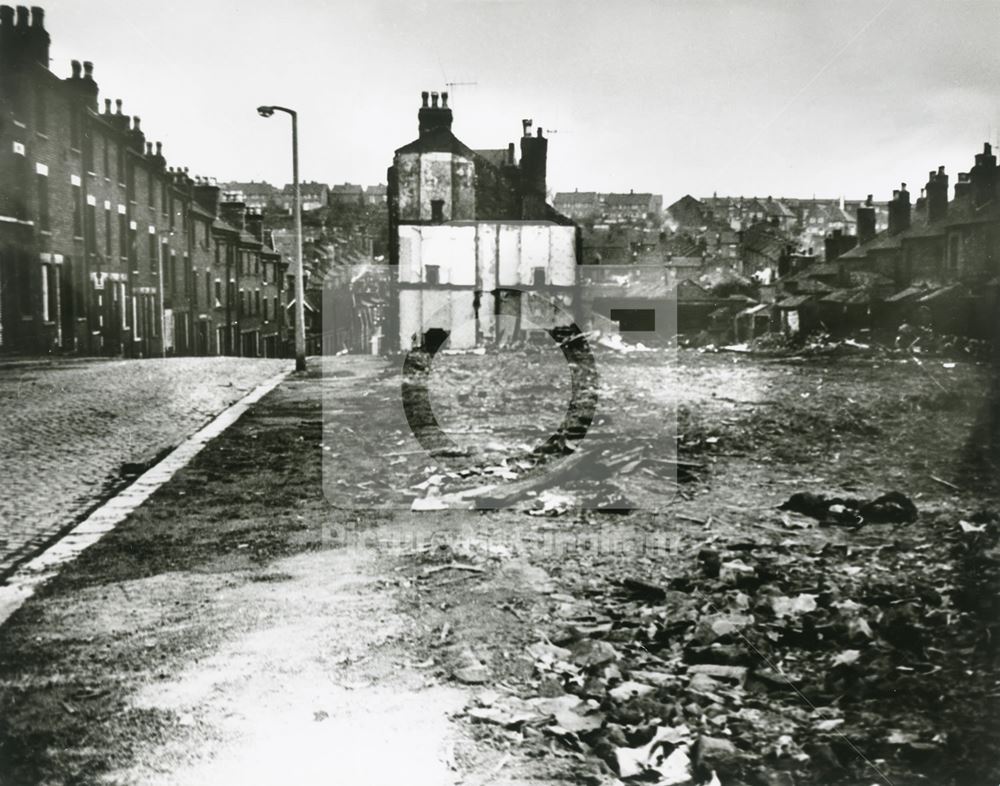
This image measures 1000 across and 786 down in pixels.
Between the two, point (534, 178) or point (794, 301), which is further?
point (794, 301)

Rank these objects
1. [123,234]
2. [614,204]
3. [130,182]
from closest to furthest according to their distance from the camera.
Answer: [130,182]
[123,234]
[614,204]

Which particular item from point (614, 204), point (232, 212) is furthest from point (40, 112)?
point (614, 204)

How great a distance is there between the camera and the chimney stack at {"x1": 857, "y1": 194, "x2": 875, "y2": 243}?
40406 millimetres

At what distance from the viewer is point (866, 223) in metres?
41.2

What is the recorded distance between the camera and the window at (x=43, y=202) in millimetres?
16000

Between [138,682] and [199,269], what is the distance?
3557 centimetres

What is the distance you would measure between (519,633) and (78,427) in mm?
8656

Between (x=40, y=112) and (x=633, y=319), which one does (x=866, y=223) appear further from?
(x=40, y=112)

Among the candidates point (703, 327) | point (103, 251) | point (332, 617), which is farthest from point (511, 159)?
point (332, 617)

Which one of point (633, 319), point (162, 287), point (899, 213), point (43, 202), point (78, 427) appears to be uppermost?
point (899, 213)

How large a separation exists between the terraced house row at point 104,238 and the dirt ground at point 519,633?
4.52 metres

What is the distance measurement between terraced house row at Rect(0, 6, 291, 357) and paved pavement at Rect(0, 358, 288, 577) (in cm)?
119

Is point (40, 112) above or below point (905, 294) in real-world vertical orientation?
above

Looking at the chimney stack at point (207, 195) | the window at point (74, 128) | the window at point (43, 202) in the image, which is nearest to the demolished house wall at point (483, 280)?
the window at point (43, 202)
